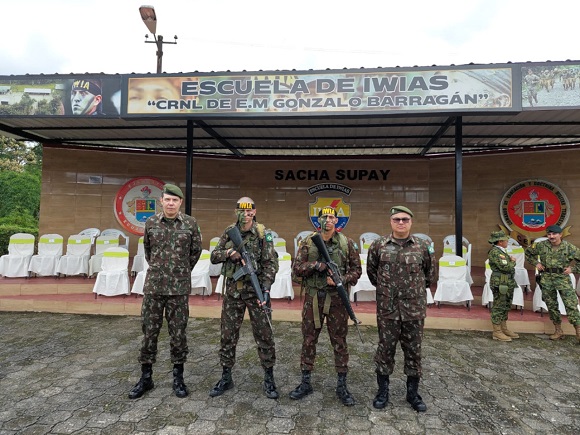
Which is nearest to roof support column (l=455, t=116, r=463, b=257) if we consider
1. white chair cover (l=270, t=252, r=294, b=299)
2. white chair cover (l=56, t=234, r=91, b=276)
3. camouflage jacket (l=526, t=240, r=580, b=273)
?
camouflage jacket (l=526, t=240, r=580, b=273)

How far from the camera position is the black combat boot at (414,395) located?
280 cm

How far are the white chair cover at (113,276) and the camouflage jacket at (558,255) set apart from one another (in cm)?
680

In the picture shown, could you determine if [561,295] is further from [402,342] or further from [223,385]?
[223,385]

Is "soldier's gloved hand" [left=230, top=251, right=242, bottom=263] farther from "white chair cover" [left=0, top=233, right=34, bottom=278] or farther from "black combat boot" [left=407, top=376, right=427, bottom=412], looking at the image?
"white chair cover" [left=0, top=233, right=34, bottom=278]

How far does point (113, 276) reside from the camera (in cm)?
574

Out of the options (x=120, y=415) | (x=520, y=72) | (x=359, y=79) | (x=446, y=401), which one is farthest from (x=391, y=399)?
(x=520, y=72)

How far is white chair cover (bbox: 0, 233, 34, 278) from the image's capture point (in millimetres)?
6652

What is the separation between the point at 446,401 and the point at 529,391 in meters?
0.95

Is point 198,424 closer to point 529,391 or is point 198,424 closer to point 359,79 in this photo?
point 529,391

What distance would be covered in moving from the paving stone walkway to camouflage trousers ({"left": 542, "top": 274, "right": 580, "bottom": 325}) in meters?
0.36

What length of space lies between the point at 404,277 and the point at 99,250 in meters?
7.14

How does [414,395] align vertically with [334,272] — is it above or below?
below

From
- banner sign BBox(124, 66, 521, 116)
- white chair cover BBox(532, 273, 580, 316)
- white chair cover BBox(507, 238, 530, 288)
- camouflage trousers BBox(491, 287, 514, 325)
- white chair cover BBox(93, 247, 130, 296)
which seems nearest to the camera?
camouflage trousers BBox(491, 287, 514, 325)

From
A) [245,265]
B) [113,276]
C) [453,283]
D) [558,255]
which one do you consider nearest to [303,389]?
[245,265]
